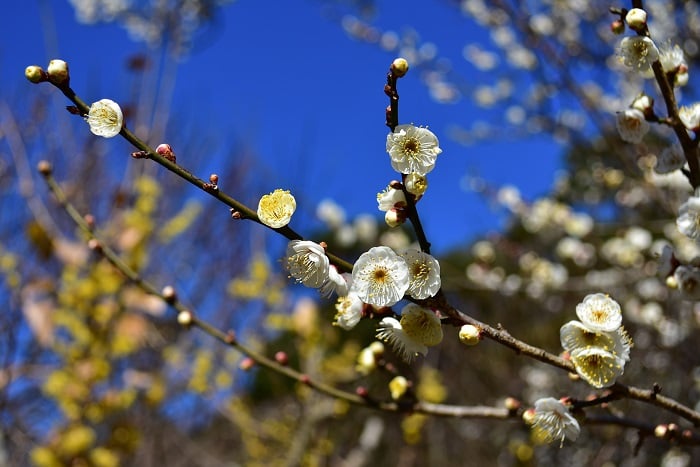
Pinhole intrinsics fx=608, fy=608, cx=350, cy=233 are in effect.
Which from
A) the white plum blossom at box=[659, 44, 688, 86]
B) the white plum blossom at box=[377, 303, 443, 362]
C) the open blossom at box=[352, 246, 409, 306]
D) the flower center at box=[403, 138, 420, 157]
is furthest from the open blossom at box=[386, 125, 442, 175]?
the white plum blossom at box=[659, 44, 688, 86]

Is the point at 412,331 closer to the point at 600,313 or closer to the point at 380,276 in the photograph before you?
the point at 380,276

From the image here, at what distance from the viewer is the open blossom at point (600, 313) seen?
1.16 meters

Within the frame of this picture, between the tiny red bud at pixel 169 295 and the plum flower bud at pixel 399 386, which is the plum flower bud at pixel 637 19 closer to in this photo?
the plum flower bud at pixel 399 386

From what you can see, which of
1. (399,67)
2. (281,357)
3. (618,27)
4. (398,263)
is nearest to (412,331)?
(398,263)

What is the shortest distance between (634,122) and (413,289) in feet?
2.55

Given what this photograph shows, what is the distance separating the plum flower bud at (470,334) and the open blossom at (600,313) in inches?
9.5

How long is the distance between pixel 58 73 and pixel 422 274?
2.34 feet

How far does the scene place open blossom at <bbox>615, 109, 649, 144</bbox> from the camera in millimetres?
1439

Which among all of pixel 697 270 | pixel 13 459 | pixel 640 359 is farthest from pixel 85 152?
pixel 697 270

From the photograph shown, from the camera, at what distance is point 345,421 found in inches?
197

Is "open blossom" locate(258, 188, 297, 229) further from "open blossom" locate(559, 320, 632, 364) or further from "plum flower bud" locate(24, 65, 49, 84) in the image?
"open blossom" locate(559, 320, 632, 364)

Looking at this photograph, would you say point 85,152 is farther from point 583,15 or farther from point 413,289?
point 413,289

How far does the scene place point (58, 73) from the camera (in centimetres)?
104

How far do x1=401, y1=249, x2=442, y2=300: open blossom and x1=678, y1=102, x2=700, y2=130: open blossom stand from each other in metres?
0.72
